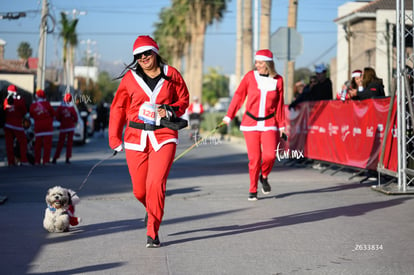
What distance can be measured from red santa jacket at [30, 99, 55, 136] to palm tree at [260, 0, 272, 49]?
16685 millimetres

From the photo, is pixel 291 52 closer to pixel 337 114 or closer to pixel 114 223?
pixel 337 114

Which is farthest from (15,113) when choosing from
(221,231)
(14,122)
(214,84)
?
(214,84)

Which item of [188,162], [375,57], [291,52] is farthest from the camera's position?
[375,57]

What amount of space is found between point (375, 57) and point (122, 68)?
3649 centimetres

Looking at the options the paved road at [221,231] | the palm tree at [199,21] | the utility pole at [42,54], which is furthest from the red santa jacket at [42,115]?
the palm tree at [199,21]

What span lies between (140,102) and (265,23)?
27.6m

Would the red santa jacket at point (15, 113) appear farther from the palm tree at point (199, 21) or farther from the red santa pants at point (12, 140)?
the palm tree at point (199, 21)

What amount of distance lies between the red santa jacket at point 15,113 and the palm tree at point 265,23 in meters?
17.0

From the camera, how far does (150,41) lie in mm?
7637

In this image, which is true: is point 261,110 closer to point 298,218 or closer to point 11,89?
point 298,218

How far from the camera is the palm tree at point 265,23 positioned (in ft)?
111

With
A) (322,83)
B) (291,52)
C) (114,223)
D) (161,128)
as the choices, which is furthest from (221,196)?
(291,52)

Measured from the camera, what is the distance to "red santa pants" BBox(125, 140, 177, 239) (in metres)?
7.53

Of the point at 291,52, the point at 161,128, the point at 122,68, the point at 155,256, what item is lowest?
the point at 155,256
